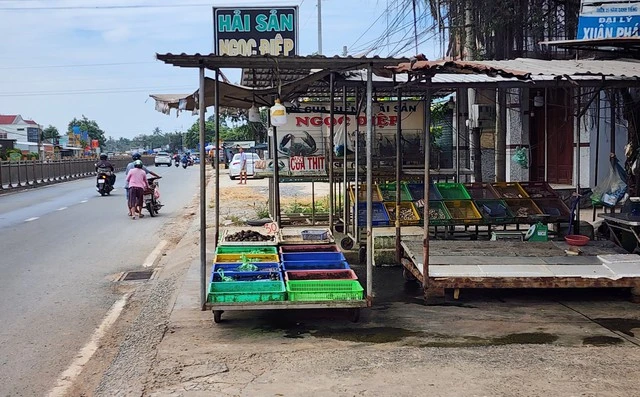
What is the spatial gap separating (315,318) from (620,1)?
23.1 feet

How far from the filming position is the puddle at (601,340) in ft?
18.1

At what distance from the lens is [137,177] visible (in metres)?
16.1

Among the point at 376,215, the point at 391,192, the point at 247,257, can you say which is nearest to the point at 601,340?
the point at 247,257

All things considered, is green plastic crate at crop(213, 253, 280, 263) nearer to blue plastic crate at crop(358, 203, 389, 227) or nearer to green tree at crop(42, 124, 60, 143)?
blue plastic crate at crop(358, 203, 389, 227)

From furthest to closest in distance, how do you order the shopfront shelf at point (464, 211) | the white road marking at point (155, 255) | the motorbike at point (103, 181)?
1. the motorbike at point (103, 181)
2. the white road marking at point (155, 255)
3. the shopfront shelf at point (464, 211)

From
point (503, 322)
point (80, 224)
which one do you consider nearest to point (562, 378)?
point (503, 322)

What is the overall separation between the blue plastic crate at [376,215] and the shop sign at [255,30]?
9.67ft

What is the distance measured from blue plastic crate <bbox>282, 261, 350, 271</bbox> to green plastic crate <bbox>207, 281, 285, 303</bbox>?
0.82 m

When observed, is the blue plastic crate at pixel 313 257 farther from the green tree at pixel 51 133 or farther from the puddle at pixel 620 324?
the green tree at pixel 51 133

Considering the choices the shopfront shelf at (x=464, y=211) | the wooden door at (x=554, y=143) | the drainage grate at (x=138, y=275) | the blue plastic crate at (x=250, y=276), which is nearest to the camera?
the blue plastic crate at (x=250, y=276)

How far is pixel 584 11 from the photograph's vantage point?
9.70 metres

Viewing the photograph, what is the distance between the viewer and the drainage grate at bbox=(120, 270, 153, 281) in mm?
9285

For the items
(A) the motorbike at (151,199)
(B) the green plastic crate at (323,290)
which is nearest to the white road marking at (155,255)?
(A) the motorbike at (151,199)

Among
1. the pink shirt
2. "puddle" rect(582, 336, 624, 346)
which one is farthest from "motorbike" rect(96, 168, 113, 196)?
"puddle" rect(582, 336, 624, 346)
